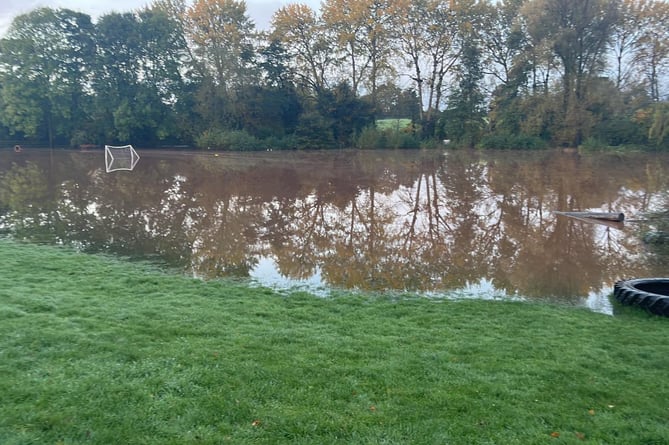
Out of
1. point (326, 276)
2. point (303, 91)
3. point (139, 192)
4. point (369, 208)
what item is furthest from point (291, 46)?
point (326, 276)

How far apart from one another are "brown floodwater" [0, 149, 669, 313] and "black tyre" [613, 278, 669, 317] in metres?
0.31

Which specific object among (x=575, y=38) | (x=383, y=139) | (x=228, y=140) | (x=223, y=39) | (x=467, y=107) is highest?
(x=223, y=39)

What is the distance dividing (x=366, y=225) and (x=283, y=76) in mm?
34138

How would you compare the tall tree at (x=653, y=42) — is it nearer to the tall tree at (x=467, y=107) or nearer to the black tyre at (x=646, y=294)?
the tall tree at (x=467, y=107)

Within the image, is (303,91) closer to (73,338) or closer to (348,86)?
(348,86)

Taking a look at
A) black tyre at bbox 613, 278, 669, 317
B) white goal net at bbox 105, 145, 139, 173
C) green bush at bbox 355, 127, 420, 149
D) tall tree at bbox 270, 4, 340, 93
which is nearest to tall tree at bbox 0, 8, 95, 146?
white goal net at bbox 105, 145, 139, 173

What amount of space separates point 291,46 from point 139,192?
29.7m

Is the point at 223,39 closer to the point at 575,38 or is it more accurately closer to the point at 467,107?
the point at 467,107

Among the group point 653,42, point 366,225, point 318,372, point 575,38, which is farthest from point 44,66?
point 653,42

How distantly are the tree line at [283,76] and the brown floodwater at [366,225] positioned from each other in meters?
18.2

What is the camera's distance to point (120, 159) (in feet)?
113

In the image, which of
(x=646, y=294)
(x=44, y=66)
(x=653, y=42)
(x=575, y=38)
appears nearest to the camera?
(x=646, y=294)

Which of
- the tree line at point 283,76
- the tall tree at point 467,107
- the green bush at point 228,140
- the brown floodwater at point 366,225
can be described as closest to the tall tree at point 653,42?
the tree line at point 283,76

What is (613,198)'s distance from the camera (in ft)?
57.8
